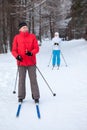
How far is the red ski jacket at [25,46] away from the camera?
9.45 meters

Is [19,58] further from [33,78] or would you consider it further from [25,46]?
[33,78]

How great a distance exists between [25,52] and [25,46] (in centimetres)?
15

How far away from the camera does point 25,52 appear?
9477 millimetres

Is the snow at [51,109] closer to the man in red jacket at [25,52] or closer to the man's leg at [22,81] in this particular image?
the man's leg at [22,81]

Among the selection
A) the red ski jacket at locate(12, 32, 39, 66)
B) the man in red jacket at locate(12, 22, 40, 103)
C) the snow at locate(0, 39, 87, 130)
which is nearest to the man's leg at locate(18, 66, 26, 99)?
the man in red jacket at locate(12, 22, 40, 103)

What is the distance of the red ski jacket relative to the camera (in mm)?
9453

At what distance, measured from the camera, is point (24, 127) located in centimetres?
775

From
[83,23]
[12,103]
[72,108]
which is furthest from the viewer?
[83,23]

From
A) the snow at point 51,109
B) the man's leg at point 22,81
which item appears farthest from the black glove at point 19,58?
the snow at point 51,109

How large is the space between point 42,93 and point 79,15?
26.9 m

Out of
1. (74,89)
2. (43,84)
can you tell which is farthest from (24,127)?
(43,84)

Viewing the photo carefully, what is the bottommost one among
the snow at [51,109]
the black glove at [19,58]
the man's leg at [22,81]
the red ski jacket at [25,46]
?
the snow at [51,109]

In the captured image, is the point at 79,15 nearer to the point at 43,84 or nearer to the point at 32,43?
the point at 43,84

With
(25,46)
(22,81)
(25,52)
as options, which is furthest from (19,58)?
(22,81)
